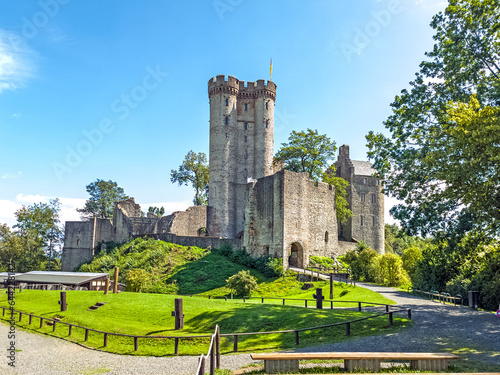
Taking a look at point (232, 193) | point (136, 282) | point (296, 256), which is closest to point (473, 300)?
point (296, 256)

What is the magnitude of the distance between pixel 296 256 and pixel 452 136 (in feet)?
74.1

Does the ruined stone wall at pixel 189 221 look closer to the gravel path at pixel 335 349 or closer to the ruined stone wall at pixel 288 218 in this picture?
the ruined stone wall at pixel 288 218

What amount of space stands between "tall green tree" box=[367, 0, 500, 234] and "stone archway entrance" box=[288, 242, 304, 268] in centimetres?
1626

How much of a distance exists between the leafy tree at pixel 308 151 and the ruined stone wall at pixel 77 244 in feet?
83.4

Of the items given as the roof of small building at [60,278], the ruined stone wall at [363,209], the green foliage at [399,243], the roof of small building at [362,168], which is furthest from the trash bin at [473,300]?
the green foliage at [399,243]

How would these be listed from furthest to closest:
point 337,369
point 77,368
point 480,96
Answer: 1. point 480,96
2. point 77,368
3. point 337,369

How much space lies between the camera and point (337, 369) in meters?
10.3

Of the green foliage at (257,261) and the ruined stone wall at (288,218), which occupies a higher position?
the ruined stone wall at (288,218)

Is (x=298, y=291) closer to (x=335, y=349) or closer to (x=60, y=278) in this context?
(x=335, y=349)

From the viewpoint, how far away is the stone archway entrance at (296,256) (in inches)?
1455

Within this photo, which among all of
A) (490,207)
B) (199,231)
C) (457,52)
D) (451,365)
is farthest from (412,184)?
(199,231)

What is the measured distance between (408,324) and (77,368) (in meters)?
11.5

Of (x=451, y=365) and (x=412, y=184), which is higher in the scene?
(x=412, y=184)

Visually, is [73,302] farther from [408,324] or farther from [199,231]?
[199,231]
